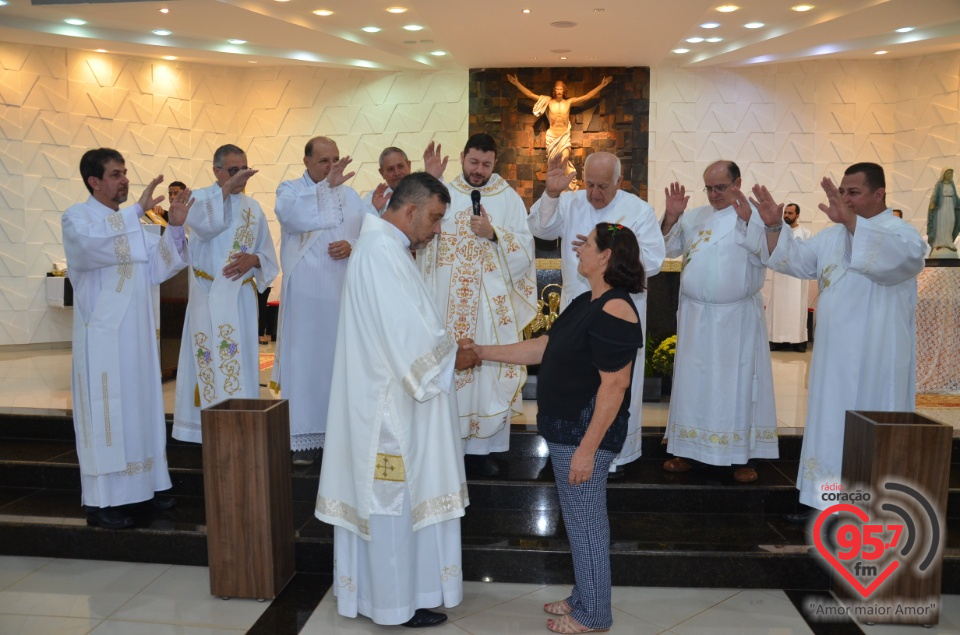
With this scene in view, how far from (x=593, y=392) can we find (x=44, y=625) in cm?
264

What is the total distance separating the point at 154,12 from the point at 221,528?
24.8 ft

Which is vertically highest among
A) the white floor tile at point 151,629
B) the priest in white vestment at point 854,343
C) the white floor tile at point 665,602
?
the priest in white vestment at point 854,343

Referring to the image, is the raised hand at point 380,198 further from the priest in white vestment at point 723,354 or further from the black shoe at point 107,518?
the black shoe at point 107,518

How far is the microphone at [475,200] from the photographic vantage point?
474cm

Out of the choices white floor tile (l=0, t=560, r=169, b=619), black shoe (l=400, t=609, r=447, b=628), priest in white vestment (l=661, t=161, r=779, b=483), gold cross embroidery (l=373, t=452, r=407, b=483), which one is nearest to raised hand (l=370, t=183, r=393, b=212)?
priest in white vestment (l=661, t=161, r=779, b=483)

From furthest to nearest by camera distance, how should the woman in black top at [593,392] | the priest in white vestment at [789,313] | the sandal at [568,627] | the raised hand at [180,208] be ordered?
the priest in white vestment at [789,313] < the raised hand at [180,208] < the sandal at [568,627] < the woman in black top at [593,392]

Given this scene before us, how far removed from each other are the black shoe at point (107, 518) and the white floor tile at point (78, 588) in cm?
19

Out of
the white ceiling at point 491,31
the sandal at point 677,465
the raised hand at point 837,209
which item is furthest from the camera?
the white ceiling at point 491,31

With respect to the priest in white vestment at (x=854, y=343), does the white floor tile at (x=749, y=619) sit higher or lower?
lower

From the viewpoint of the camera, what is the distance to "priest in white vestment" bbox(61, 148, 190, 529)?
4.43 metres

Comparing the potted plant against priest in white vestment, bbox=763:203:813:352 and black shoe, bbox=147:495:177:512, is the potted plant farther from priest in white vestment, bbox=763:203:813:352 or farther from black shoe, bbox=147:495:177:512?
priest in white vestment, bbox=763:203:813:352

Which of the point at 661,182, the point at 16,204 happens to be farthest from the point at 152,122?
the point at 661,182

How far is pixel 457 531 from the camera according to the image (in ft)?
12.1

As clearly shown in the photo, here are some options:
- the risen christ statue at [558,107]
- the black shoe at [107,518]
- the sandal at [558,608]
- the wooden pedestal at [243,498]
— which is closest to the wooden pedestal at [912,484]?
the sandal at [558,608]
